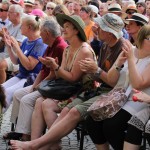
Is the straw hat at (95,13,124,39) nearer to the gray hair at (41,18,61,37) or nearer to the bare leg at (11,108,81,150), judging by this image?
the gray hair at (41,18,61,37)

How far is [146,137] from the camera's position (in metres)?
5.10

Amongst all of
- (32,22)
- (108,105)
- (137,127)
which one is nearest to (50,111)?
(108,105)

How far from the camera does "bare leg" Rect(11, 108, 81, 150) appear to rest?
5.73m

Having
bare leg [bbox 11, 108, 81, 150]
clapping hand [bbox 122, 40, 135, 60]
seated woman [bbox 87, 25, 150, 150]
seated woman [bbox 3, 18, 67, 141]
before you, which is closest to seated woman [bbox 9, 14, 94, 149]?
seated woman [bbox 3, 18, 67, 141]

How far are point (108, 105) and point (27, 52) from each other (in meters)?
2.24

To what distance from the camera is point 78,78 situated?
6.24 metres

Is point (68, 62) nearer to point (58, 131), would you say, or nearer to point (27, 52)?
point (58, 131)

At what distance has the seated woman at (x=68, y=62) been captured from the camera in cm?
619

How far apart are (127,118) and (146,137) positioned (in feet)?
1.12

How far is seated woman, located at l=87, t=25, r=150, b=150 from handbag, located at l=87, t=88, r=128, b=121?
0.04 metres

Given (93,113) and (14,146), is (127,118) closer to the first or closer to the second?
(93,113)

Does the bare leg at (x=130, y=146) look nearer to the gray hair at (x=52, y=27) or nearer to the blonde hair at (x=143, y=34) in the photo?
the blonde hair at (x=143, y=34)

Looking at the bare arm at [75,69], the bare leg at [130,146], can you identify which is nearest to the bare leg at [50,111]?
the bare arm at [75,69]

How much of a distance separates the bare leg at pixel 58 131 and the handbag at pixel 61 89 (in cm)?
53
